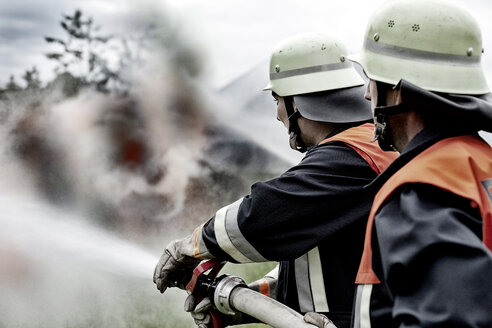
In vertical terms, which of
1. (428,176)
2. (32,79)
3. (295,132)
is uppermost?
Answer: (32,79)

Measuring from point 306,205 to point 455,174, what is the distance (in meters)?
1.33

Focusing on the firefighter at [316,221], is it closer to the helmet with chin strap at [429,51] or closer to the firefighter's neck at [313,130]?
the firefighter's neck at [313,130]

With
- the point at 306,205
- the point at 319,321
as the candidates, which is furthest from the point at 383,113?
the point at 306,205

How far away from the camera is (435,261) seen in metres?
1.65

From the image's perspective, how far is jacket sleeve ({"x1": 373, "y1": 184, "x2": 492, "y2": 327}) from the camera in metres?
1.59

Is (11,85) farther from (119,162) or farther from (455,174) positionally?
(455,174)

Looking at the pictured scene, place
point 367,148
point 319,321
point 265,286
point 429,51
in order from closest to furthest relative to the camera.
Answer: point 429,51 → point 319,321 → point 367,148 → point 265,286

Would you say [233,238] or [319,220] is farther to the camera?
[233,238]

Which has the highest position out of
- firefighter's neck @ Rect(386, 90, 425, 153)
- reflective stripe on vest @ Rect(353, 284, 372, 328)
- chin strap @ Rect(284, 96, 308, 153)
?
chin strap @ Rect(284, 96, 308, 153)

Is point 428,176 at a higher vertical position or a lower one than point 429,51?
lower

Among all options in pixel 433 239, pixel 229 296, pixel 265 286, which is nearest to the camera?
pixel 433 239

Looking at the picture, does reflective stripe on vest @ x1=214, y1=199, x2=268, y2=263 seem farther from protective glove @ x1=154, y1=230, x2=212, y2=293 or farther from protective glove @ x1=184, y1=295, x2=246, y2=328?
protective glove @ x1=184, y1=295, x2=246, y2=328

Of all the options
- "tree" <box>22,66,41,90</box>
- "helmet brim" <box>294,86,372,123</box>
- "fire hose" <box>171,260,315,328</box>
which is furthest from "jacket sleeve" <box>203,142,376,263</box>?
"tree" <box>22,66,41,90</box>

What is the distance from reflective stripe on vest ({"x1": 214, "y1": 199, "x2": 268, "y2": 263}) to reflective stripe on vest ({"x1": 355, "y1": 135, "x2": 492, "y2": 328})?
4.32ft
